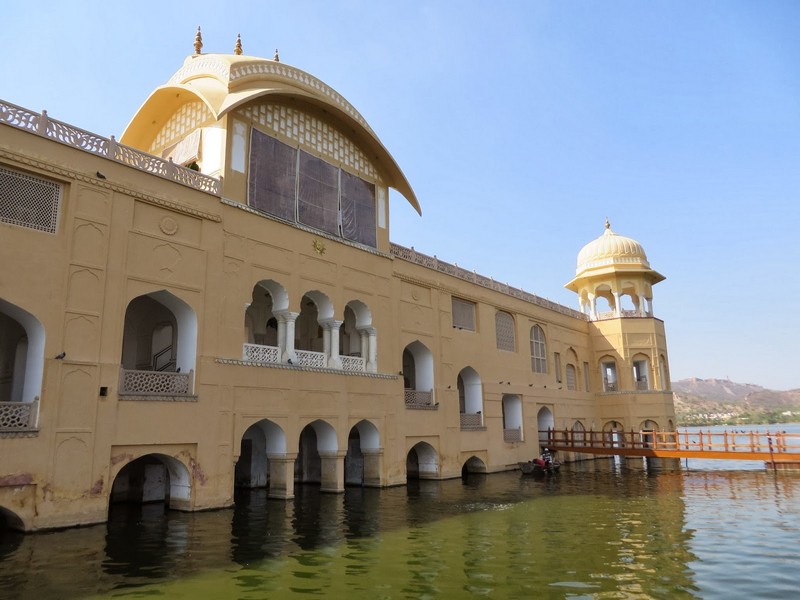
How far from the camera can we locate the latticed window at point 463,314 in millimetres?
22297

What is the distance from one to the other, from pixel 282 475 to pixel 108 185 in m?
7.67

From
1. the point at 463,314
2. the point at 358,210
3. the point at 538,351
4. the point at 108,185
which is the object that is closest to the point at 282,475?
the point at 108,185

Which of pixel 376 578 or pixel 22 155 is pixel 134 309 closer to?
pixel 22 155

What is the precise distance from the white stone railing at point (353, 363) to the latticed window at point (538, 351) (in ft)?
37.0

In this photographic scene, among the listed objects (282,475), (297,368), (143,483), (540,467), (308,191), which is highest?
(308,191)

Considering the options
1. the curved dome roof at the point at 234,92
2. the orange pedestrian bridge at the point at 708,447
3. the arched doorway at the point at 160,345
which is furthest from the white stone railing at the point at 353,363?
the orange pedestrian bridge at the point at 708,447

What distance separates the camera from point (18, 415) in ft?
33.7

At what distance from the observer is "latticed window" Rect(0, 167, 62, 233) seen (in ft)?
35.3

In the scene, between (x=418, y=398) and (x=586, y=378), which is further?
(x=586, y=378)

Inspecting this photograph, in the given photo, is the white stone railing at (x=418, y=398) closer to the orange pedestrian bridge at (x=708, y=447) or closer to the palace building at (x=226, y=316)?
the palace building at (x=226, y=316)

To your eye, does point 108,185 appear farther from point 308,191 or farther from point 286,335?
point 308,191

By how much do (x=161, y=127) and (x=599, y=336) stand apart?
77.4 feet

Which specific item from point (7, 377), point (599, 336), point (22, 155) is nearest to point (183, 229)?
point (22, 155)

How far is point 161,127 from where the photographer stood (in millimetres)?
17547
